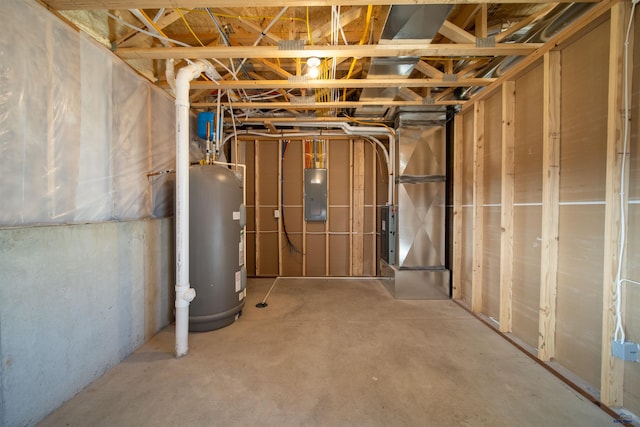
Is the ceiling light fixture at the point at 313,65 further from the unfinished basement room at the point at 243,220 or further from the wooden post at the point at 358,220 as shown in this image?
the wooden post at the point at 358,220

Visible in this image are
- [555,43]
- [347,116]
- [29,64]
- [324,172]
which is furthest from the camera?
[324,172]

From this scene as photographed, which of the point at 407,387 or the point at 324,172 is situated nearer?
the point at 407,387

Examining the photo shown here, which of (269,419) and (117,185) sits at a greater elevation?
Answer: (117,185)

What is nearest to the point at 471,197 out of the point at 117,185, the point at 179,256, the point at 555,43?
the point at 555,43

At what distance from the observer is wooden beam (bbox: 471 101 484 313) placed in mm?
2631

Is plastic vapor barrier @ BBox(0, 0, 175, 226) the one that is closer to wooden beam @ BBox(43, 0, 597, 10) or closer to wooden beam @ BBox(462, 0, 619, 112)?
wooden beam @ BBox(43, 0, 597, 10)

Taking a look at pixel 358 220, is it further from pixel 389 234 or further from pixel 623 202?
pixel 623 202

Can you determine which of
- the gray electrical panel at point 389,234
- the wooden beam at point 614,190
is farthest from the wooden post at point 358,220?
the wooden beam at point 614,190

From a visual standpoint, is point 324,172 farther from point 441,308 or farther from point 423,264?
point 441,308

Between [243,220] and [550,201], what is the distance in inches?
107

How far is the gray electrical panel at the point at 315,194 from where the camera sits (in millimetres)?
4035

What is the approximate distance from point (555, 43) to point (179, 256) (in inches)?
128

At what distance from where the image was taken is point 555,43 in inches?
67.3

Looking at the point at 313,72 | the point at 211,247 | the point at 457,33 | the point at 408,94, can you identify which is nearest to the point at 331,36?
the point at 313,72
